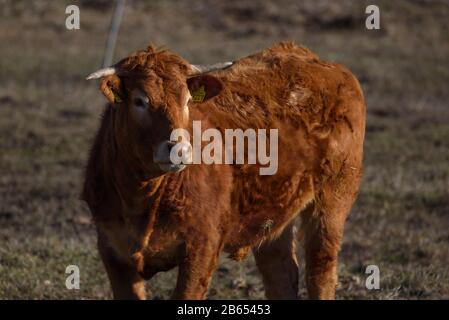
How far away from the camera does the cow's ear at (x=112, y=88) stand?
6.48 metres

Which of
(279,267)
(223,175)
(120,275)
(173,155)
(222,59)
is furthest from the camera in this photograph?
(222,59)

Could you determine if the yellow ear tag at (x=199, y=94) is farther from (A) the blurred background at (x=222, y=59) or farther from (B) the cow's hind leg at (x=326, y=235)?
(A) the blurred background at (x=222, y=59)

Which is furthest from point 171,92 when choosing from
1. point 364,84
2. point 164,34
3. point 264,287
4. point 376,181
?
point 164,34

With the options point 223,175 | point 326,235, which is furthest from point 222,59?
point 223,175

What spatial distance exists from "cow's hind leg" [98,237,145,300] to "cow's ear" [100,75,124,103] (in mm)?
902

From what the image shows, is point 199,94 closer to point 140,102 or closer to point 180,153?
point 140,102

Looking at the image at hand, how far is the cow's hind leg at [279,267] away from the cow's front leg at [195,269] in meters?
1.39

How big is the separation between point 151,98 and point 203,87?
1.53 feet

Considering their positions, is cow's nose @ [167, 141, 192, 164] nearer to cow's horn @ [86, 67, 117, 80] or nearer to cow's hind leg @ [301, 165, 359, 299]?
cow's horn @ [86, 67, 117, 80]

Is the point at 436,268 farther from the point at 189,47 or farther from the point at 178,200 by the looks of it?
the point at 189,47

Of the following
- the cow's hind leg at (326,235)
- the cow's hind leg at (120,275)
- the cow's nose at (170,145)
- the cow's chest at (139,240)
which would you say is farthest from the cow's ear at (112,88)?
the cow's hind leg at (326,235)

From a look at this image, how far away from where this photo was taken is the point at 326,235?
793cm

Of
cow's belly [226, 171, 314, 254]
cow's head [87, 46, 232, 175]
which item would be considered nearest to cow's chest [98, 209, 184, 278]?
cow's head [87, 46, 232, 175]

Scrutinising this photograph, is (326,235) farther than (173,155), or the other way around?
(326,235)
